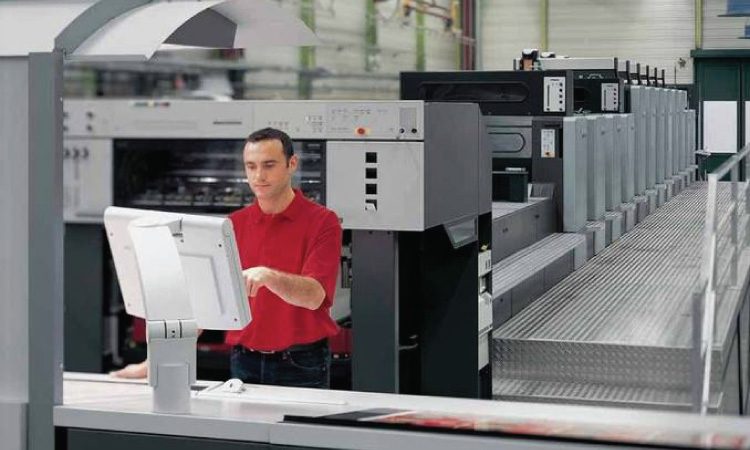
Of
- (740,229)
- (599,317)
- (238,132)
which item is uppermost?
(238,132)

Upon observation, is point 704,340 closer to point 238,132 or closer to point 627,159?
point 238,132

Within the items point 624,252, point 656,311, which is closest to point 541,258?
point 656,311

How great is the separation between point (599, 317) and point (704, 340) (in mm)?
1913

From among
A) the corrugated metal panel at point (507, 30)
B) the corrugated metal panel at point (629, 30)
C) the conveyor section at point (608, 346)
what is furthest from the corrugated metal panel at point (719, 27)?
the conveyor section at point (608, 346)

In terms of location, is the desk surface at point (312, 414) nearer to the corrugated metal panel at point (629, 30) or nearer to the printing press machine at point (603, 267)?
the printing press machine at point (603, 267)

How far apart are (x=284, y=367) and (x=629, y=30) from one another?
1074 centimetres

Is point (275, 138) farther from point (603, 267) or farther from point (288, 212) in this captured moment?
point (603, 267)

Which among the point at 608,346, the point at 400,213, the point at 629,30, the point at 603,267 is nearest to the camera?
the point at 400,213

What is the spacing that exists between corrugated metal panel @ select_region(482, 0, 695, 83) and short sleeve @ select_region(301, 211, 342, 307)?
32.2 ft

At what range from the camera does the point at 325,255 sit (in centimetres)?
440

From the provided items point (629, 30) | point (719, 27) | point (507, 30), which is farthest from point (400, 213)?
point (507, 30)

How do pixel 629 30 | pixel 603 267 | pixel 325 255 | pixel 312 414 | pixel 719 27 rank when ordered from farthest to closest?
pixel 629 30 → pixel 719 27 → pixel 603 267 → pixel 325 255 → pixel 312 414

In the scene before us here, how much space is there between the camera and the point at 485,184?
561 centimetres

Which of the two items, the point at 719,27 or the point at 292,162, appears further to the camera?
the point at 719,27
